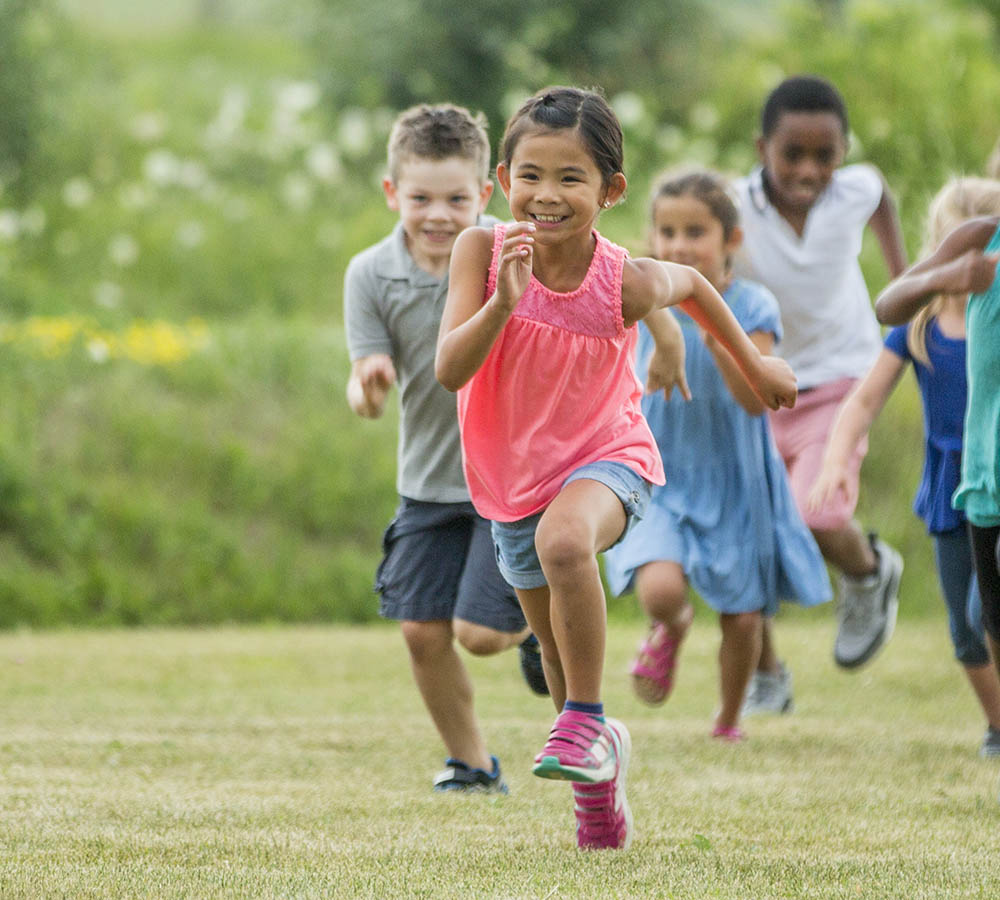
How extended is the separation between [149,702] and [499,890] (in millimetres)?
3333

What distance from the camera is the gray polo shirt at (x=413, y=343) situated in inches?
165

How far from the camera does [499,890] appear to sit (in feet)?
9.25

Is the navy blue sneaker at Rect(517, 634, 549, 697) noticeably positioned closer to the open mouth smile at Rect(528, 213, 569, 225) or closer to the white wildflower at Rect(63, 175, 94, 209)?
the open mouth smile at Rect(528, 213, 569, 225)

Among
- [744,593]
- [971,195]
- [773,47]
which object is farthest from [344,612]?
[773,47]

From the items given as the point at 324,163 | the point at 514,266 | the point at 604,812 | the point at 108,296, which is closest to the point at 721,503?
the point at 604,812

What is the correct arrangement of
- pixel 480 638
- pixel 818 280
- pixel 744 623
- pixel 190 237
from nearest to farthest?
1. pixel 480 638
2. pixel 744 623
3. pixel 818 280
4. pixel 190 237

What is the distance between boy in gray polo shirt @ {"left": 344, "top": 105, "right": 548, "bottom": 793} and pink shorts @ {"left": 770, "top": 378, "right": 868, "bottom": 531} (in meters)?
1.61

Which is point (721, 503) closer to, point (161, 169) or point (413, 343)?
point (413, 343)

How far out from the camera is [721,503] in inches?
197

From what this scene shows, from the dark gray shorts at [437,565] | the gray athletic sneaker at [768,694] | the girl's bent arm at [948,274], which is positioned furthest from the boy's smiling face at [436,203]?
the gray athletic sneaker at [768,694]

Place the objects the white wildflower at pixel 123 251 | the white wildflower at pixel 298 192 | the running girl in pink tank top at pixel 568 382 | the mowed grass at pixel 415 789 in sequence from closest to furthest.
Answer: the mowed grass at pixel 415 789 → the running girl in pink tank top at pixel 568 382 → the white wildflower at pixel 123 251 → the white wildflower at pixel 298 192

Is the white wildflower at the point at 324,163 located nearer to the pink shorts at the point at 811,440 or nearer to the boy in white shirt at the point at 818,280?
the boy in white shirt at the point at 818,280

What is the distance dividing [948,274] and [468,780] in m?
1.76

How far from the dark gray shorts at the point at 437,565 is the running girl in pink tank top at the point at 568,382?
0.59m
